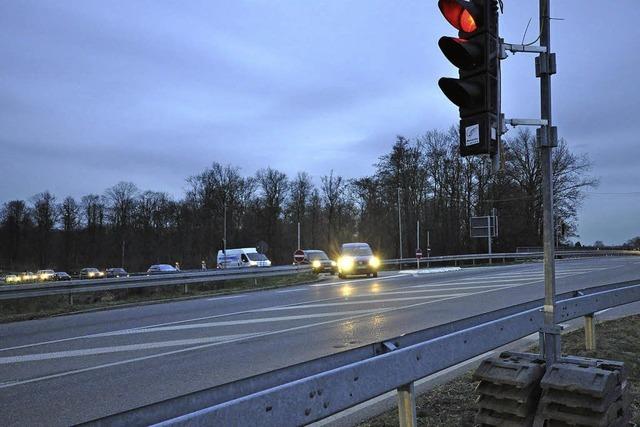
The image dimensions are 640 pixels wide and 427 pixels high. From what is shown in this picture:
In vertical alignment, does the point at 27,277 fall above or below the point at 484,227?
below

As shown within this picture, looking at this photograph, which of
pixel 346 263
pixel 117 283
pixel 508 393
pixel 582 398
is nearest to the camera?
pixel 582 398

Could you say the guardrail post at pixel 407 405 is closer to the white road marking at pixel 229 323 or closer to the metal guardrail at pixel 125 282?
the white road marking at pixel 229 323

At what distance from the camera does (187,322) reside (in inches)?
470

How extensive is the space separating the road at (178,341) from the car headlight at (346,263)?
11002mm

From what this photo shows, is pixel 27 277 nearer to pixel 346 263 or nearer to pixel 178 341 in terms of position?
pixel 346 263

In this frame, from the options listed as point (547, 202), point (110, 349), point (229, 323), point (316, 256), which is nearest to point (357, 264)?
point (316, 256)

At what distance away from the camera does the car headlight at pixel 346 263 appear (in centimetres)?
2811

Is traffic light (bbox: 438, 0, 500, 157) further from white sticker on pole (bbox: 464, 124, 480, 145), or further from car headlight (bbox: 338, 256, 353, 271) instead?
car headlight (bbox: 338, 256, 353, 271)

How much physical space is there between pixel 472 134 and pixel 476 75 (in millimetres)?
531

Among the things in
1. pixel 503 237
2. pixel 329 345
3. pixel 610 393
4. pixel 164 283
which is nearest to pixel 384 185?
pixel 503 237

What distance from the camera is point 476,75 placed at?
461 cm

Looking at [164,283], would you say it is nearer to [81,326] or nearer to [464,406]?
[81,326]

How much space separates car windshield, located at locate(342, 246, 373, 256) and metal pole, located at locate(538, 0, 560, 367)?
24188 mm

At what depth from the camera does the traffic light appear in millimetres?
4496
